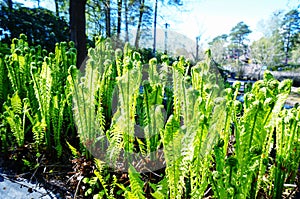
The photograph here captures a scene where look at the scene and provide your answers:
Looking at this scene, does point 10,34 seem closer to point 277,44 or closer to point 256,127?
point 256,127

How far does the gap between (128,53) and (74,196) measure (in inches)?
19.3

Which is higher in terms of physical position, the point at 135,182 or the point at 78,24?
the point at 78,24

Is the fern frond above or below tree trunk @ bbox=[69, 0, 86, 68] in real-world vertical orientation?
below

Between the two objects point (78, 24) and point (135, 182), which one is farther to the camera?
point (78, 24)

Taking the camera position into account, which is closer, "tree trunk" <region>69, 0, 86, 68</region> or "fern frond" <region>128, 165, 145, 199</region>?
"fern frond" <region>128, 165, 145, 199</region>

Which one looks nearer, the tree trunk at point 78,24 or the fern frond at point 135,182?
the fern frond at point 135,182

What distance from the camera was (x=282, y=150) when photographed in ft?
1.73

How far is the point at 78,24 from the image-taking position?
234 centimetres

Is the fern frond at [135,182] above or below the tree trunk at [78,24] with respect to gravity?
below

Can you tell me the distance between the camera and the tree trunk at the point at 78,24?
229 cm

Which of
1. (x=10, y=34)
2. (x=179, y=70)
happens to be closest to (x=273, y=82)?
(x=179, y=70)

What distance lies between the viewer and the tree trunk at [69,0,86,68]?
2293mm

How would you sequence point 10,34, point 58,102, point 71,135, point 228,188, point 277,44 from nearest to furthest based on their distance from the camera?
1. point 228,188
2. point 58,102
3. point 71,135
4. point 10,34
5. point 277,44

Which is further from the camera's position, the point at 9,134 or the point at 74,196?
the point at 9,134
